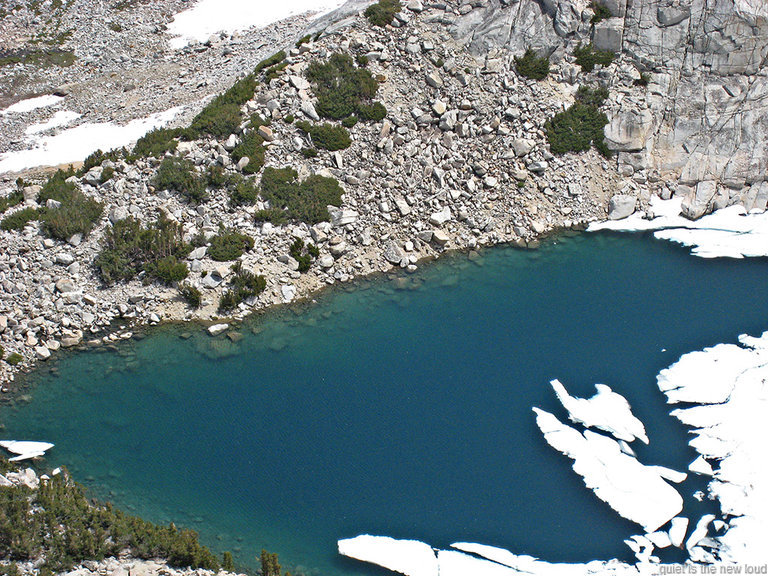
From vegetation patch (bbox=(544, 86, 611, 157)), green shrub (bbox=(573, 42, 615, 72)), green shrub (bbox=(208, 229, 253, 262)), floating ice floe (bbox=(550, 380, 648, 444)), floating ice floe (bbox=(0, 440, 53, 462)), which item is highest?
green shrub (bbox=(573, 42, 615, 72))

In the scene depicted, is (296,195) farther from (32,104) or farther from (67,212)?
(32,104)

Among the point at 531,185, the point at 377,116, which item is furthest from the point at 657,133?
the point at 377,116

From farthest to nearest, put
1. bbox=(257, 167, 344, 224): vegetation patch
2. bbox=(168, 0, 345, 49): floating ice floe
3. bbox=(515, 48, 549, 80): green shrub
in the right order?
bbox=(168, 0, 345, 49): floating ice floe, bbox=(515, 48, 549, 80): green shrub, bbox=(257, 167, 344, 224): vegetation patch

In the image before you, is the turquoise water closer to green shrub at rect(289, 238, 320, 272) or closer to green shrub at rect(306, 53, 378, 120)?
green shrub at rect(289, 238, 320, 272)

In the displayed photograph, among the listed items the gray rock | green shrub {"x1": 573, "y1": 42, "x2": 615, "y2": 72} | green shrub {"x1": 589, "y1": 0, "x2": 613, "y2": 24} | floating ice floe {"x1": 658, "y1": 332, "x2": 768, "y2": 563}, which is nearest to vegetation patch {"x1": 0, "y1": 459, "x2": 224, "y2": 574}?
floating ice floe {"x1": 658, "y1": 332, "x2": 768, "y2": 563}

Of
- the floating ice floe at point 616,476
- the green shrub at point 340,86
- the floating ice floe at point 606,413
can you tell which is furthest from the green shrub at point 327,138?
the floating ice floe at point 616,476

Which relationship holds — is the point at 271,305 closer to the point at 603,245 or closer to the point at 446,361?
the point at 446,361

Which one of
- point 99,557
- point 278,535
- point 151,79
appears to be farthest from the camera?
point 151,79
